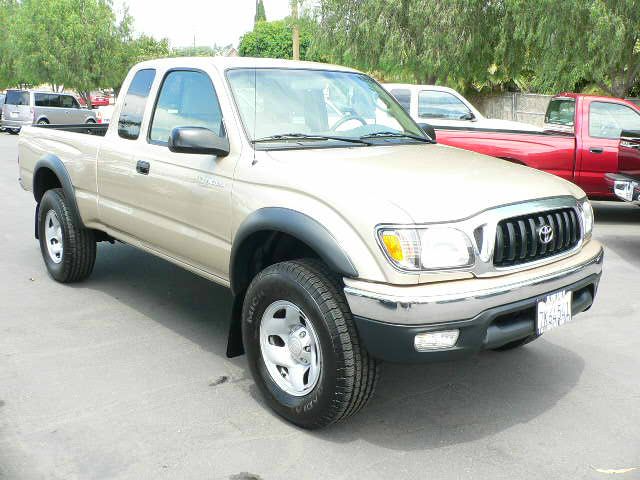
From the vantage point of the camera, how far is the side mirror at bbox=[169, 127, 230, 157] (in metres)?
3.98

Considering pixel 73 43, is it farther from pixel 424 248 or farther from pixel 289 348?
pixel 424 248

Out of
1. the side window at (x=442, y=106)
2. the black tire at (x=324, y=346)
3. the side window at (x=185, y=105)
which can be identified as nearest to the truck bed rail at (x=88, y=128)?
the side window at (x=185, y=105)

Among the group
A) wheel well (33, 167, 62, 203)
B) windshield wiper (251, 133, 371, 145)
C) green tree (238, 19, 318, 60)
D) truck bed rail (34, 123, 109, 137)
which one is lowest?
wheel well (33, 167, 62, 203)

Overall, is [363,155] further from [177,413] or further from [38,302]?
[38,302]

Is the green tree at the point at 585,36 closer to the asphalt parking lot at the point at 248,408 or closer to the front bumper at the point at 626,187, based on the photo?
the front bumper at the point at 626,187

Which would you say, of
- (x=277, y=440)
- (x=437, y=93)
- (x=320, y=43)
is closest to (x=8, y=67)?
(x=320, y=43)

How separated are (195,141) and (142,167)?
99cm

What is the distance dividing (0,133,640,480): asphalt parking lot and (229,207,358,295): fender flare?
2.33ft

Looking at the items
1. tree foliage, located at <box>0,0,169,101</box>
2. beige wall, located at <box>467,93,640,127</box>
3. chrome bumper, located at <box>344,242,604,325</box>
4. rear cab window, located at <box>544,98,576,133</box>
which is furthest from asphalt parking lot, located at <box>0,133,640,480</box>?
tree foliage, located at <box>0,0,169,101</box>

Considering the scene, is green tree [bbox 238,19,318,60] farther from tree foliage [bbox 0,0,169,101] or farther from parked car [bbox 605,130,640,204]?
parked car [bbox 605,130,640,204]

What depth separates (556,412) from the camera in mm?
3889

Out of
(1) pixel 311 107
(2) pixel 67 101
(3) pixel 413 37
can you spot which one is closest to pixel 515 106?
(3) pixel 413 37

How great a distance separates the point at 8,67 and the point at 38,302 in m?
45.5

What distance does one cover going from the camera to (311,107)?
4.51 metres
